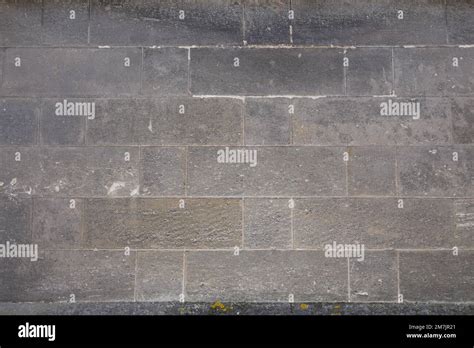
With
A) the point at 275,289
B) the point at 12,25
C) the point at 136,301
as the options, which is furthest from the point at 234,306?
the point at 12,25

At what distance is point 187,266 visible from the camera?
769 centimetres

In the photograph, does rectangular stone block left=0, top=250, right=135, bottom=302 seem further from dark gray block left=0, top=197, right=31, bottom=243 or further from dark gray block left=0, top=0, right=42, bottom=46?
dark gray block left=0, top=0, right=42, bottom=46

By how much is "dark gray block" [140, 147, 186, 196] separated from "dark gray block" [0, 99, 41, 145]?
1909 millimetres

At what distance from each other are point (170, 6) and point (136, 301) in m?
5.00

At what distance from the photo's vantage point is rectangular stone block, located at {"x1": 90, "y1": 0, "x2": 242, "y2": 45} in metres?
8.16

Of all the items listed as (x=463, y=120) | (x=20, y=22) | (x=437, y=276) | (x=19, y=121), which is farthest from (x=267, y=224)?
(x=20, y=22)

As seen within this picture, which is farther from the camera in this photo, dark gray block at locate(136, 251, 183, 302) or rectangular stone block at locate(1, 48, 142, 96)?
rectangular stone block at locate(1, 48, 142, 96)

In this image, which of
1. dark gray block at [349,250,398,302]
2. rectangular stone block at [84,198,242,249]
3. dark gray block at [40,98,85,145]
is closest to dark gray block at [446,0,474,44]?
dark gray block at [349,250,398,302]

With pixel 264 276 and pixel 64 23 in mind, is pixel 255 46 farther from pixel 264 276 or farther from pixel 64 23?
pixel 264 276

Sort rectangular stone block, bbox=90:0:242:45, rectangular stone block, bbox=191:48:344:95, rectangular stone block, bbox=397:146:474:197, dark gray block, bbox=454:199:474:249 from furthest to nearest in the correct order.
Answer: rectangular stone block, bbox=90:0:242:45
rectangular stone block, bbox=191:48:344:95
rectangular stone block, bbox=397:146:474:197
dark gray block, bbox=454:199:474:249

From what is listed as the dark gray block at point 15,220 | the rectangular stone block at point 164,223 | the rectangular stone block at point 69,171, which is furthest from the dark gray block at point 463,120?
the dark gray block at point 15,220

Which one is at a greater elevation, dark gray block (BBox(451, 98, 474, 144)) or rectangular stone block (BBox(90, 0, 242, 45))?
rectangular stone block (BBox(90, 0, 242, 45))

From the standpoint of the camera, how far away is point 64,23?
819cm

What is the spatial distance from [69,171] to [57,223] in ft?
2.87
